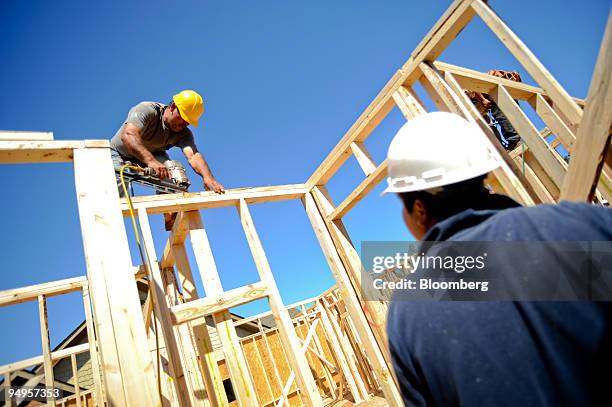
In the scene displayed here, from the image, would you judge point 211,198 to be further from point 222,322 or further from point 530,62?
point 530,62

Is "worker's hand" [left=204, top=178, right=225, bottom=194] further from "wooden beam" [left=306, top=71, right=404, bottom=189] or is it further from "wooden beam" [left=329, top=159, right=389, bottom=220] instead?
"wooden beam" [left=329, top=159, right=389, bottom=220]

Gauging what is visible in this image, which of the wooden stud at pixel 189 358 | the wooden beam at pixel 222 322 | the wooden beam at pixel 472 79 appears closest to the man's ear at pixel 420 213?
the wooden beam at pixel 472 79

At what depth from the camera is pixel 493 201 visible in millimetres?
1194

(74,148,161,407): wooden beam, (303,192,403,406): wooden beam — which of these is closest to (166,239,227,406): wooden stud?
(74,148,161,407): wooden beam

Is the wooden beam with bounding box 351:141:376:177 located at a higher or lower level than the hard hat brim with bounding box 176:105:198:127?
lower

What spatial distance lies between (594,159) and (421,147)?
3.41 feet

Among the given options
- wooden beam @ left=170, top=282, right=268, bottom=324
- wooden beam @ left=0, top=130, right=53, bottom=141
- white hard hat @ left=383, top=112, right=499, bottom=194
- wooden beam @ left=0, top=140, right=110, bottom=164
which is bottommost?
white hard hat @ left=383, top=112, right=499, bottom=194

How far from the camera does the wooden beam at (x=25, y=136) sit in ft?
7.00

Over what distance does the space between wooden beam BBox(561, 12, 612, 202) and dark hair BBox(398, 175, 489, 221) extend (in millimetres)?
906

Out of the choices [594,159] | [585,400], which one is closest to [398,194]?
[585,400]

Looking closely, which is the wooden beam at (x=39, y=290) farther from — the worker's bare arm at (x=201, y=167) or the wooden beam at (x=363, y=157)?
the wooden beam at (x=363, y=157)

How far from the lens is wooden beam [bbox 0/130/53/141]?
213 centimetres

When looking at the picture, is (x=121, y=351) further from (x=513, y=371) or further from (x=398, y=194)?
(x=513, y=371)

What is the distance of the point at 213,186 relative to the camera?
379cm
